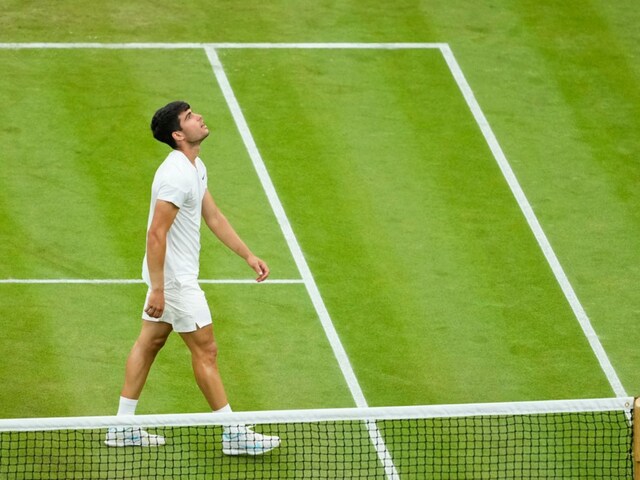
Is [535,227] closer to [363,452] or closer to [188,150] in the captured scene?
[363,452]

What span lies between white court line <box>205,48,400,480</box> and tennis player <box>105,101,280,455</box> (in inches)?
31.9

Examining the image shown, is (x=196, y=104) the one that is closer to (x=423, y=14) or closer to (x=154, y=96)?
(x=154, y=96)

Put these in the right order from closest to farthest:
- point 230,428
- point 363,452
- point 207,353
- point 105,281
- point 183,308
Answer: point 183,308 < point 207,353 < point 230,428 < point 363,452 < point 105,281

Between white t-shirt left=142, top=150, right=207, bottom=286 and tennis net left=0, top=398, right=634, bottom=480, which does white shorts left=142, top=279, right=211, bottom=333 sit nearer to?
white t-shirt left=142, top=150, right=207, bottom=286

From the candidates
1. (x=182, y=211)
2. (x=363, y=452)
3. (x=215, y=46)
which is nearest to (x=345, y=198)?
(x=215, y=46)

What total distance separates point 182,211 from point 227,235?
1.87 ft

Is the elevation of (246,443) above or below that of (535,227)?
above

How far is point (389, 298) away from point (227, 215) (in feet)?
6.74

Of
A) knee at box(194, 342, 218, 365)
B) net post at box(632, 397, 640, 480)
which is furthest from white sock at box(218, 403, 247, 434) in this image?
net post at box(632, 397, 640, 480)

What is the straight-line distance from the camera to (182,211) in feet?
33.7

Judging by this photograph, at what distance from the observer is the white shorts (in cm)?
1027

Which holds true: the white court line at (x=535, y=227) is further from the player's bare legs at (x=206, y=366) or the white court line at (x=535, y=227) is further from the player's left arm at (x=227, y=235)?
the player's bare legs at (x=206, y=366)

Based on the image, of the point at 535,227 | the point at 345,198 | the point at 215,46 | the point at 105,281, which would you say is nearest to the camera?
the point at 105,281

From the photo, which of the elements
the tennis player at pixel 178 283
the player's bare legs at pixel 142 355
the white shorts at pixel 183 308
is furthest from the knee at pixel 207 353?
the player's bare legs at pixel 142 355
